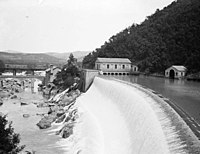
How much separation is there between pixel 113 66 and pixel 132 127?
103ft

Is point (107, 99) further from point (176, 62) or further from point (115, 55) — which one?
point (115, 55)

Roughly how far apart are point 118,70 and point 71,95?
46.6 ft

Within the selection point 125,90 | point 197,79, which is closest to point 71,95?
point 125,90

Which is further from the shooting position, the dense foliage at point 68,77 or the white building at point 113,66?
the white building at point 113,66

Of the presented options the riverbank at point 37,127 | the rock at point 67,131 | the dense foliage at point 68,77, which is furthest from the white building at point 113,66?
the rock at point 67,131

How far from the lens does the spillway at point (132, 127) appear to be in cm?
927

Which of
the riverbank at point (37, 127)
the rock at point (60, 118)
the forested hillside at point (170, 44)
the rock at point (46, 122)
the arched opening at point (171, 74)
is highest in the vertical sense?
the forested hillside at point (170, 44)

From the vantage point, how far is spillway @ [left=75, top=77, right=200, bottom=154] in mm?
9273

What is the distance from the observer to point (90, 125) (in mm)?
18812

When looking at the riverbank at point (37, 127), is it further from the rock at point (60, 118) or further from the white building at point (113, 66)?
the white building at point (113, 66)

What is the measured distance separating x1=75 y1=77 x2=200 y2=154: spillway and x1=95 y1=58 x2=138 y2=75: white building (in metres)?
19.8

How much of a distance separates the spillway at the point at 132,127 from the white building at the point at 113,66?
1976 cm

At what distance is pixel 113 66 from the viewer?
45156 mm

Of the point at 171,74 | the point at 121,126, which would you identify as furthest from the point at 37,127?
the point at 171,74
